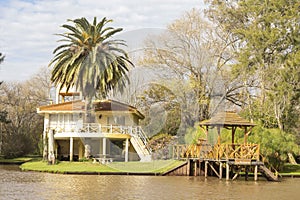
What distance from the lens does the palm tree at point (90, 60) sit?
3806 cm

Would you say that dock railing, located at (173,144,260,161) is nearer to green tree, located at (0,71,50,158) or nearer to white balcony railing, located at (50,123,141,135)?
white balcony railing, located at (50,123,141,135)

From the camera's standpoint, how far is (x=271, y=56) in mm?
40062

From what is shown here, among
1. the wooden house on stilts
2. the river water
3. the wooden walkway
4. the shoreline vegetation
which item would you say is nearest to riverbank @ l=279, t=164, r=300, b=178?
the shoreline vegetation

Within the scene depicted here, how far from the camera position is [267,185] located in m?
27.1

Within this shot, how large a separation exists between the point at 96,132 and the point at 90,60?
5459mm

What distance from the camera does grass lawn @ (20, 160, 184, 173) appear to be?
3234 centimetres

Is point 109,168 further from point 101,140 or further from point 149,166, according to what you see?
point 101,140

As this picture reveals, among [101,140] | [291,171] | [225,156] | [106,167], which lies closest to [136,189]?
[225,156]

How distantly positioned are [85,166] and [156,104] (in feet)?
51.6

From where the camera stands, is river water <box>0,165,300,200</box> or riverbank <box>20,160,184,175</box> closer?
river water <box>0,165,300,200</box>

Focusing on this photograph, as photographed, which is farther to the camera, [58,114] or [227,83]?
[227,83]

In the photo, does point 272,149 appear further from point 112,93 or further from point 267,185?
point 112,93

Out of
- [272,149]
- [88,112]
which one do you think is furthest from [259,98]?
[88,112]

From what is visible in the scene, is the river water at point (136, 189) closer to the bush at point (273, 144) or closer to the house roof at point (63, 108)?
the bush at point (273, 144)
